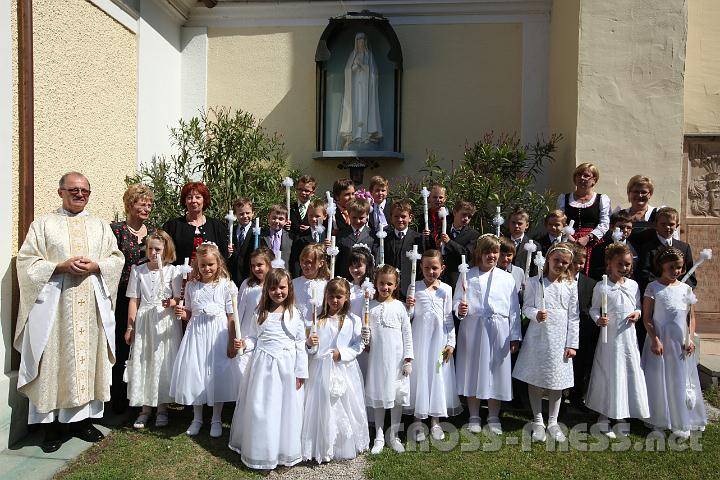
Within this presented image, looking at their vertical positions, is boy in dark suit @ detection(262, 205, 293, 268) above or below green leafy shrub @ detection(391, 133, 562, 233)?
below

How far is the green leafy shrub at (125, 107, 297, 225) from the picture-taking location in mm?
7234

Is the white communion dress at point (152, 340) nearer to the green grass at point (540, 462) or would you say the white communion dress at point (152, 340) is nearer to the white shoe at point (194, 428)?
the white shoe at point (194, 428)

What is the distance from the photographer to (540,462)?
4426mm

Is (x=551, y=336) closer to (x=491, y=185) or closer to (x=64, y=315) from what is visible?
(x=491, y=185)

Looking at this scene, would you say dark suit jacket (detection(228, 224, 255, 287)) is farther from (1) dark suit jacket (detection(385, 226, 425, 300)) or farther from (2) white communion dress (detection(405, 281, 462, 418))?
(2) white communion dress (detection(405, 281, 462, 418))

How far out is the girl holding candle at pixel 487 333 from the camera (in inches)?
193

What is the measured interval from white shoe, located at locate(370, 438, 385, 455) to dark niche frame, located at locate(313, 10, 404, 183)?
438 cm

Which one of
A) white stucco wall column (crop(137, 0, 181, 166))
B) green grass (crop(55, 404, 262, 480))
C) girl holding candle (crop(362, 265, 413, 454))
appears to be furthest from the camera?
white stucco wall column (crop(137, 0, 181, 166))

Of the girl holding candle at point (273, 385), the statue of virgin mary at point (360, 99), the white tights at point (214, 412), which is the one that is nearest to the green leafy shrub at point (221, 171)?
the statue of virgin mary at point (360, 99)

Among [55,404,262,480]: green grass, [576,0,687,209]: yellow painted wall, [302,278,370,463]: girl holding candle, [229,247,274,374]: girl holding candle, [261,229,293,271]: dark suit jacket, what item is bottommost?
[55,404,262,480]: green grass

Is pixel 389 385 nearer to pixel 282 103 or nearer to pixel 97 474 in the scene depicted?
pixel 97 474

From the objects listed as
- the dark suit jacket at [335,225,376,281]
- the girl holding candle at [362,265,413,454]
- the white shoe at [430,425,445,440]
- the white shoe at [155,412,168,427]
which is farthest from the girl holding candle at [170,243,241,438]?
the white shoe at [430,425,445,440]

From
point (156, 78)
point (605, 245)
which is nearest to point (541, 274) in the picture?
point (605, 245)

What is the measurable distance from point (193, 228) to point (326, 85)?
367 centimetres
